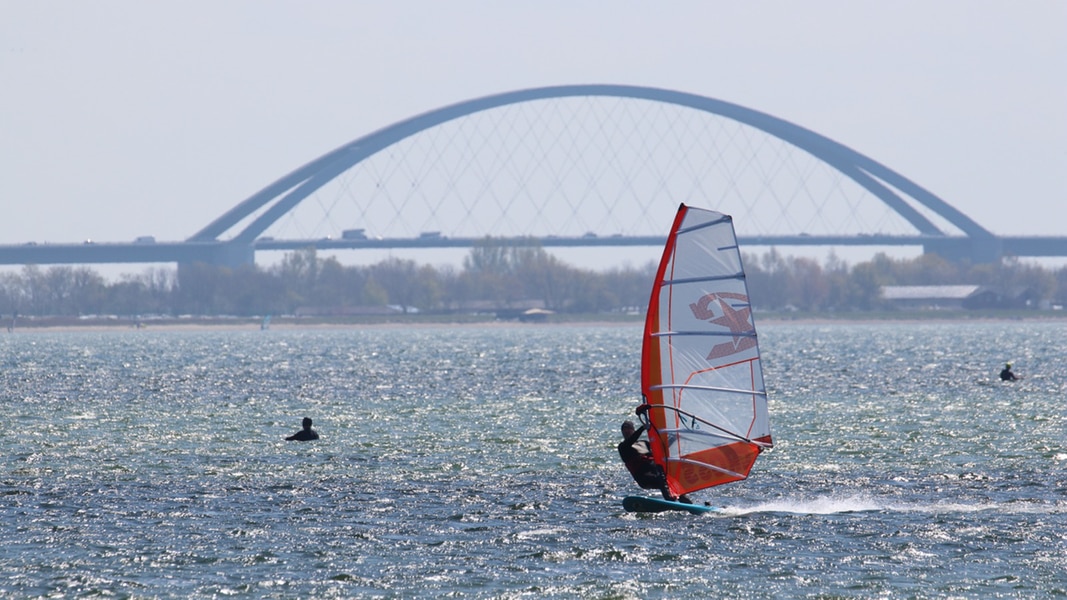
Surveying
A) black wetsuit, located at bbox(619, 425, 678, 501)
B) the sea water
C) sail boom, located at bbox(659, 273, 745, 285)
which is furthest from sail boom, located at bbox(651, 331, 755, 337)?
the sea water

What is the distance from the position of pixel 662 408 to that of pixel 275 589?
715 cm

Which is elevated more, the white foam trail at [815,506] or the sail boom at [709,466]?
the sail boom at [709,466]

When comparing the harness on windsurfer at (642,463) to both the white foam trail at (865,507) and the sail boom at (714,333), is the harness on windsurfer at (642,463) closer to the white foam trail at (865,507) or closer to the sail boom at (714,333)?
the white foam trail at (865,507)

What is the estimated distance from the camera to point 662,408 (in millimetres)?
23859

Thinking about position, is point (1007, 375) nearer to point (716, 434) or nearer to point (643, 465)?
point (716, 434)

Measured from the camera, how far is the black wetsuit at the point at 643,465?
24.3m

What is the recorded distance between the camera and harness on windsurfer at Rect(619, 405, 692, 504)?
24.2 metres

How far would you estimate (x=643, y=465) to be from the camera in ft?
80.0

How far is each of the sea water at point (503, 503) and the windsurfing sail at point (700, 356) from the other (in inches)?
45.8

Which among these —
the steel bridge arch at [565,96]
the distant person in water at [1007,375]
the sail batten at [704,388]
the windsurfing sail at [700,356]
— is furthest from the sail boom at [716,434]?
the steel bridge arch at [565,96]

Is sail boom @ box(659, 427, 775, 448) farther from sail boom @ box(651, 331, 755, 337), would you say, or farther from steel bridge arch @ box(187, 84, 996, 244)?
steel bridge arch @ box(187, 84, 996, 244)

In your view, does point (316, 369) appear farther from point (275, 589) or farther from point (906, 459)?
point (275, 589)

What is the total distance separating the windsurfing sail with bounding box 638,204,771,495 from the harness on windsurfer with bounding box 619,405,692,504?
0.36 feet

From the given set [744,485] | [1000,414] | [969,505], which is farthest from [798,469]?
[1000,414]
